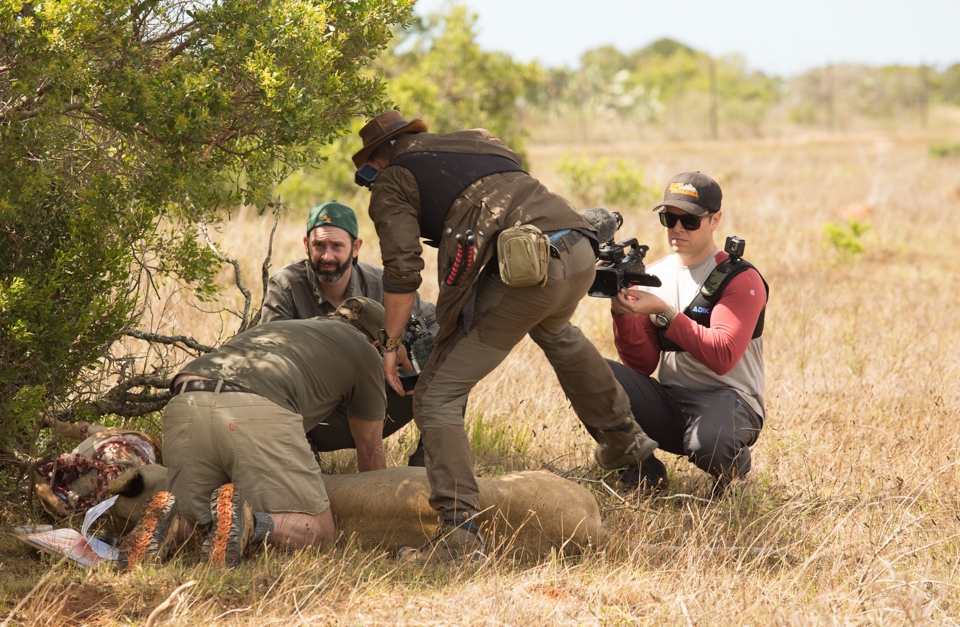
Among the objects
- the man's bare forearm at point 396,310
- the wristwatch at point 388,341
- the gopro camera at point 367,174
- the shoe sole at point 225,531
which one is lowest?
the shoe sole at point 225,531

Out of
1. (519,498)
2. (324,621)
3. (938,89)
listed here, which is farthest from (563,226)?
(938,89)

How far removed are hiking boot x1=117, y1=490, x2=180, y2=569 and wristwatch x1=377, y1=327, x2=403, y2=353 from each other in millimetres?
1140

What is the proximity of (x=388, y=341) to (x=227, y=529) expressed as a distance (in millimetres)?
1116

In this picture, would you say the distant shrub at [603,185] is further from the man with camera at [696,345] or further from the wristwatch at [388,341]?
the wristwatch at [388,341]

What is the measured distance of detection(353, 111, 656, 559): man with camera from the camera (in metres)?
3.50

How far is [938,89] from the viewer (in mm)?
60906

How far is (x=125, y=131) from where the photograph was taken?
3281 mm

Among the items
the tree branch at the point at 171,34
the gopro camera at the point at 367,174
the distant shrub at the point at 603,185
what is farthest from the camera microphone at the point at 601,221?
the distant shrub at the point at 603,185

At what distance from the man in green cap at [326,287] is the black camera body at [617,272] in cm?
102

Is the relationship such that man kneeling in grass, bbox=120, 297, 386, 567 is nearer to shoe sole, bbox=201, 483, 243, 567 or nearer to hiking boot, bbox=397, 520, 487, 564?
shoe sole, bbox=201, 483, 243, 567

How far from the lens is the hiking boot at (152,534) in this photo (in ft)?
10.4

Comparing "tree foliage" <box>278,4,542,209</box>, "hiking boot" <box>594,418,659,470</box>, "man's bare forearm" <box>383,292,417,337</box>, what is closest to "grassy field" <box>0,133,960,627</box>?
"hiking boot" <box>594,418,659,470</box>

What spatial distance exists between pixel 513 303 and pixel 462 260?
30 centimetres

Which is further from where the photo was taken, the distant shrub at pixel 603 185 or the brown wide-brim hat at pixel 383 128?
the distant shrub at pixel 603 185
